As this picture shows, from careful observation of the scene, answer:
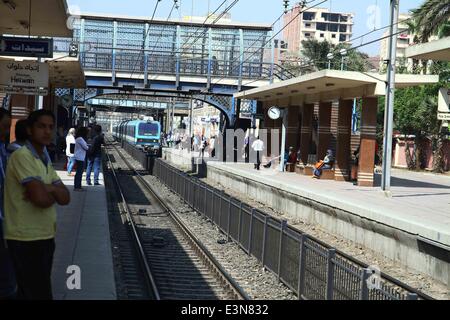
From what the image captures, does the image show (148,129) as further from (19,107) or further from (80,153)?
(80,153)

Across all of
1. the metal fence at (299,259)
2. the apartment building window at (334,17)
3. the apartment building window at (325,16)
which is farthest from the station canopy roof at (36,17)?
the apartment building window at (334,17)

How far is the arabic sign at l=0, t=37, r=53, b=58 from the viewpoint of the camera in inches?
547

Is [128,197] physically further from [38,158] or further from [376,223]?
[38,158]

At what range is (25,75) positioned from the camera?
15289 mm

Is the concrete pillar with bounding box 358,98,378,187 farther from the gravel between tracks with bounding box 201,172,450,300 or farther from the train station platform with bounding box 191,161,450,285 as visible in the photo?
the gravel between tracks with bounding box 201,172,450,300

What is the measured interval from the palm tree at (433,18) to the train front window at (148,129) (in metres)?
22.0

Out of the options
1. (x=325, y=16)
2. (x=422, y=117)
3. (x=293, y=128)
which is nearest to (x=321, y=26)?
(x=325, y=16)

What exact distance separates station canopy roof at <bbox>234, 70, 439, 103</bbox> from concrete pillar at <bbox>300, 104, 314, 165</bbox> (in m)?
0.48

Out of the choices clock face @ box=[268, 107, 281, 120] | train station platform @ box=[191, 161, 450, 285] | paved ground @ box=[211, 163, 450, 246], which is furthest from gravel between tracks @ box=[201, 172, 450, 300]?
clock face @ box=[268, 107, 281, 120]

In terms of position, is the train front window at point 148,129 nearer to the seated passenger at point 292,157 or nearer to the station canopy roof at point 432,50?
the seated passenger at point 292,157

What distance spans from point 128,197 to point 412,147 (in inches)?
1180

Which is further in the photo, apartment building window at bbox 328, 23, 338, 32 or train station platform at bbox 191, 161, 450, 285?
apartment building window at bbox 328, 23, 338, 32

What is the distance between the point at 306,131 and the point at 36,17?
16852 mm
